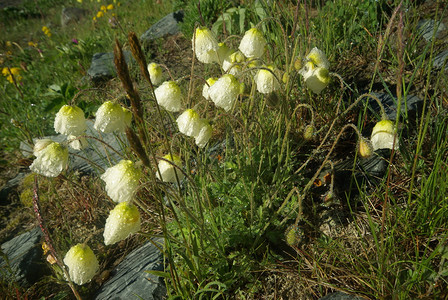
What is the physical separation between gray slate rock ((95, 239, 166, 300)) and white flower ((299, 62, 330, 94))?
3.67ft

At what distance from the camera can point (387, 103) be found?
216cm

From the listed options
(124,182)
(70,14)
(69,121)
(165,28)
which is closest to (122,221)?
(124,182)

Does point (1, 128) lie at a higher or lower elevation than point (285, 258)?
higher

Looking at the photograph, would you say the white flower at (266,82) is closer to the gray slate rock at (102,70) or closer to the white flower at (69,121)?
the white flower at (69,121)

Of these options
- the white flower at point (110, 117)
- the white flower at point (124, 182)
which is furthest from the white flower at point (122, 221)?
the white flower at point (110, 117)

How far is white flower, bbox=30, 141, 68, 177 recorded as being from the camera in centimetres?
117

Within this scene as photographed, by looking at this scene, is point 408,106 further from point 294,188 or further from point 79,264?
point 79,264

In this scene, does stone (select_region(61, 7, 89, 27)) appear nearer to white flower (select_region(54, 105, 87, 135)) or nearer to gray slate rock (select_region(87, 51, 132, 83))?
gray slate rock (select_region(87, 51, 132, 83))

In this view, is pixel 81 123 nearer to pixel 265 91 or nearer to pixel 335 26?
pixel 265 91

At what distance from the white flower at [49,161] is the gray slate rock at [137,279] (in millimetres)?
664

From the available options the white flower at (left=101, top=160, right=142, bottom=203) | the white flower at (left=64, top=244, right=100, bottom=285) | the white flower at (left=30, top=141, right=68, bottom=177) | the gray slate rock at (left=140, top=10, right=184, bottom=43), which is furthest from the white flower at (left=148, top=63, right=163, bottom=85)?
the gray slate rock at (left=140, top=10, right=184, bottom=43)

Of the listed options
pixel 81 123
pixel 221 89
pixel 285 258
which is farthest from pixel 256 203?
pixel 81 123

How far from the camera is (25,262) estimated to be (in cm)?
191

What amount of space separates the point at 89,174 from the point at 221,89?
186cm
